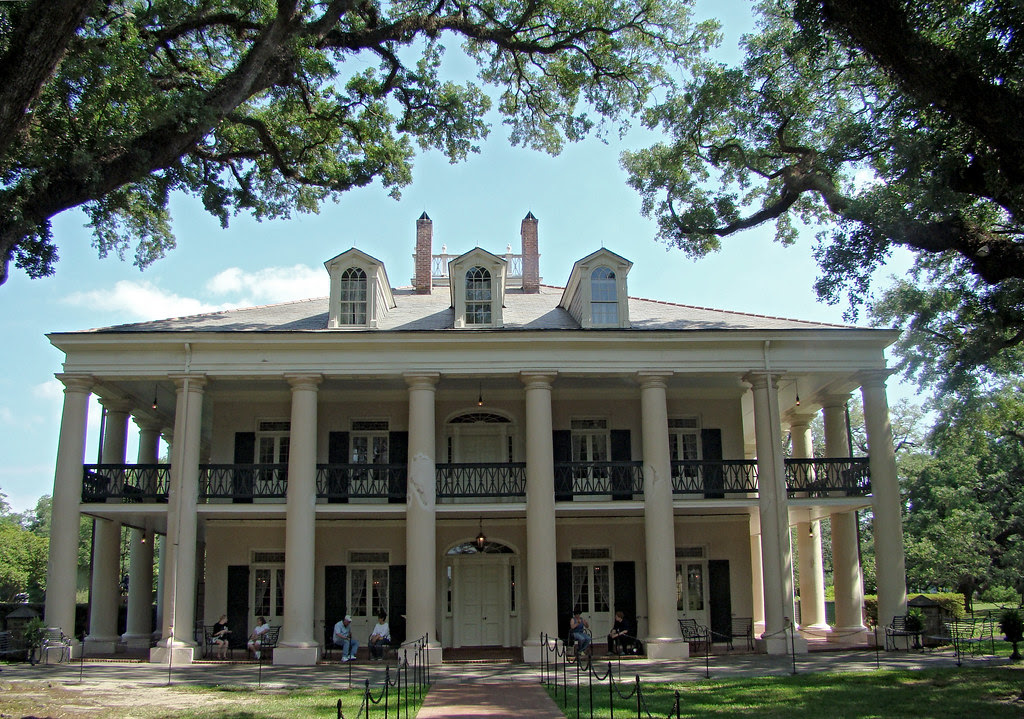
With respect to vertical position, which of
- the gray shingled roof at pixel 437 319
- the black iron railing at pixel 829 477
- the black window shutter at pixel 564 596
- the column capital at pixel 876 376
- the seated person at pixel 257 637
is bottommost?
the seated person at pixel 257 637

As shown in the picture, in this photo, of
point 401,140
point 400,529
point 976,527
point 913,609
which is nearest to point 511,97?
point 401,140

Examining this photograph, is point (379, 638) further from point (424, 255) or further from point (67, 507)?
point (424, 255)

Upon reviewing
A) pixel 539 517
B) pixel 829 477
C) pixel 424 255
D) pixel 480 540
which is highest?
pixel 424 255

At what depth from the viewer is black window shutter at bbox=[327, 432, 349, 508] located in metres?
21.5

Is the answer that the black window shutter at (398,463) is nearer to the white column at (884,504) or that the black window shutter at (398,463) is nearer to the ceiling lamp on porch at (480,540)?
the ceiling lamp on porch at (480,540)

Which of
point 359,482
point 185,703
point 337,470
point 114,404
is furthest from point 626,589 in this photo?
point 114,404

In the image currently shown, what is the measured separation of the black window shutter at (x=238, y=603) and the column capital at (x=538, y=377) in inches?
344

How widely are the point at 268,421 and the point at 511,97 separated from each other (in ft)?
34.1

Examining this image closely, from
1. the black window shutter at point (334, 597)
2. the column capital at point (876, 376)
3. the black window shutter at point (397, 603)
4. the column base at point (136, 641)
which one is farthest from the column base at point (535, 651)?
the column base at point (136, 641)

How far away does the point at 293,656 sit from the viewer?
60.5 feet

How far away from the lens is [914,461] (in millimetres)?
40031

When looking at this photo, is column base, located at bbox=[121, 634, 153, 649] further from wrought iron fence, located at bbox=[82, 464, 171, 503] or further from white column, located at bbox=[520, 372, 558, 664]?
white column, located at bbox=[520, 372, 558, 664]

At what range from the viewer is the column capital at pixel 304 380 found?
19.9m

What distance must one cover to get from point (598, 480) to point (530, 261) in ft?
26.1
